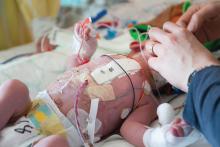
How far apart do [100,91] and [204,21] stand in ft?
1.46

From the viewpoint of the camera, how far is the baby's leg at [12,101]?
3.44 feet

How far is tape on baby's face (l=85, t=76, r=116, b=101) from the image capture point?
115 centimetres

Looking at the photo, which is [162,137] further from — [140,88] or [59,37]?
[59,37]

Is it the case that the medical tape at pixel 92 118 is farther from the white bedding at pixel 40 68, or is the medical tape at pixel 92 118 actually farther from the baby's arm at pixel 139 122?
the white bedding at pixel 40 68

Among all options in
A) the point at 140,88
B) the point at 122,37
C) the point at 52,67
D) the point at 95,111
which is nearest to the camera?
the point at 95,111

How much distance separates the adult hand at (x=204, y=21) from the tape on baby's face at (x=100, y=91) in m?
0.32

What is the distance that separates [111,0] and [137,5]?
0.77 ft

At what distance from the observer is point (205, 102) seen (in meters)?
0.75

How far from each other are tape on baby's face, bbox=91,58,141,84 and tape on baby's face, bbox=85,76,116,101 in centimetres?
2

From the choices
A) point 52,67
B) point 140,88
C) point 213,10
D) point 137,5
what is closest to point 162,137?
point 140,88

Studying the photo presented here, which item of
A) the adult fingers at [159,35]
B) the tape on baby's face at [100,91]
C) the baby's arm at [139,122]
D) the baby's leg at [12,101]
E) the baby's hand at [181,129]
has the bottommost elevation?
the baby's arm at [139,122]

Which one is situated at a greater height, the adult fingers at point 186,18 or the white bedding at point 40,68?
the adult fingers at point 186,18

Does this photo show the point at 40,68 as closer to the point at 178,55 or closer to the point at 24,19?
the point at 24,19

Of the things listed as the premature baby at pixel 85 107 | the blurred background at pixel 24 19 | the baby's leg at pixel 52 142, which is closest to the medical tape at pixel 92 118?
the premature baby at pixel 85 107
